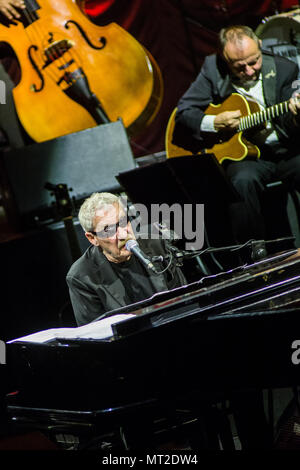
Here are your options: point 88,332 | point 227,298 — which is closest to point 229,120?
point 227,298

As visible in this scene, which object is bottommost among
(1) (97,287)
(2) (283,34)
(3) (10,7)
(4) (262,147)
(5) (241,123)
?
(1) (97,287)

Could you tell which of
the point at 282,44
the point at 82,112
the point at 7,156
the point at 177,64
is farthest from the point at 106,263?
the point at 177,64

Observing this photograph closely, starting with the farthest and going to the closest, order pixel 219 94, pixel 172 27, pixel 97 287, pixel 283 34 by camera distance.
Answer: pixel 172 27
pixel 283 34
pixel 219 94
pixel 97 287

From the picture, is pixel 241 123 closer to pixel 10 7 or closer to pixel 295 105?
pixel 295 105

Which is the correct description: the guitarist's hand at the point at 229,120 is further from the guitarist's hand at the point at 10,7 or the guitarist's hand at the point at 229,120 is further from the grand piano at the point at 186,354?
the grand piano at the point at 186,354

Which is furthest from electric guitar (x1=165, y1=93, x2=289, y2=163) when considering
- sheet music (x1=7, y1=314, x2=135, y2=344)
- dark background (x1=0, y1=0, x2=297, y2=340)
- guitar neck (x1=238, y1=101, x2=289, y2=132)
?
sheet music (x1=7, y1=314, x2=135, y2=344)

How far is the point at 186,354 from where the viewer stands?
1964 millimetres

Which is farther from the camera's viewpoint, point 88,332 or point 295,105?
point 295,105

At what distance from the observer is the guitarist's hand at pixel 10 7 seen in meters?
3.91

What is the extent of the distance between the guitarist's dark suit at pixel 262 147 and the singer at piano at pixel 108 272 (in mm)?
1051

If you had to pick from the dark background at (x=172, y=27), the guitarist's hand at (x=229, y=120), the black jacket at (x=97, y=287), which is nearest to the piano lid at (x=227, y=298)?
the black jacket at (x=97, y=287)

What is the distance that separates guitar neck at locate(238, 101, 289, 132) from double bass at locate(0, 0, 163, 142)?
0.67 metres

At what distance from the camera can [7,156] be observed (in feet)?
12.6

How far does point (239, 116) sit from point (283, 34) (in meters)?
1.01
